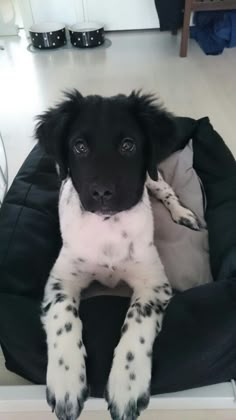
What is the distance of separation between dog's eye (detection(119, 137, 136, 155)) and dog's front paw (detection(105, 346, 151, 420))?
2.06 feet

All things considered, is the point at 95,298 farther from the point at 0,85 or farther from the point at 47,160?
the point at 0,85

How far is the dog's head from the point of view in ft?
4.37

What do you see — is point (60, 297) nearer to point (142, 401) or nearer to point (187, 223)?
point (142, 401)

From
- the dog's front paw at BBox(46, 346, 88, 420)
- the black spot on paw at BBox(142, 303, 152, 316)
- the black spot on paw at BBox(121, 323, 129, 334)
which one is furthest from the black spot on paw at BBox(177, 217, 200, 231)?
the dog's front paw at BBox(46, 346, 88, 420)

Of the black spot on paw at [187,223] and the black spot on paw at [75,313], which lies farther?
the black spot on paw at [187,223]

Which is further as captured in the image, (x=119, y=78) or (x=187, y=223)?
(x=119, y=78)

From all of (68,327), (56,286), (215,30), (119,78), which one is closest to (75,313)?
(68,327)

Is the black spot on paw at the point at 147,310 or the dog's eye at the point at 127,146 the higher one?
the dog's eye at the point at 127,146

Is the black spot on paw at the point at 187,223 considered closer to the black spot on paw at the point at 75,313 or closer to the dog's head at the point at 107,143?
the dog's head at the point at 107,143

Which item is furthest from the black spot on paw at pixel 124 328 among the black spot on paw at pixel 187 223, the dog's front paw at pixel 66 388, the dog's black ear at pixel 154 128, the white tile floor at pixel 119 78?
the white tile floor at pixel 119 78

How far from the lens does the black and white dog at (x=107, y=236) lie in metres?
1.22

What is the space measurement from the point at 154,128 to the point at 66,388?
0.86 m

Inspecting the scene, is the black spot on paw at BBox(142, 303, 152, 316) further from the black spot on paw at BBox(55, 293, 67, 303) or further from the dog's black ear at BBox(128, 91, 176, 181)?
the dog's black ear at BBox(128, 91, 176, 181)

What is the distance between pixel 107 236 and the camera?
5.11 ft
